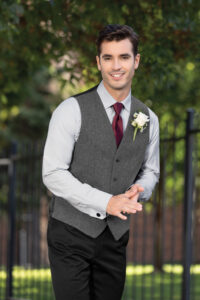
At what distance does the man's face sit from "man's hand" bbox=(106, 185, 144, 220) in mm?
542

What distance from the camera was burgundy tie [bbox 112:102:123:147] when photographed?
10.7ft

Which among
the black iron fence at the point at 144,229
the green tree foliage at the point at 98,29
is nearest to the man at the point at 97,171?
the green tree foliage at the point at 98,29

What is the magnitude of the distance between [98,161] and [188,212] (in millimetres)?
2854

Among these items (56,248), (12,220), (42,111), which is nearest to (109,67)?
(56,248)

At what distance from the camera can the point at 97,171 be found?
322cm

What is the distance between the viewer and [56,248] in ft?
10.7

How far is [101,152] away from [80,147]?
0.35ft

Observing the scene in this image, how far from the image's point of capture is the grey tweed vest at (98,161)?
3213 millimetres

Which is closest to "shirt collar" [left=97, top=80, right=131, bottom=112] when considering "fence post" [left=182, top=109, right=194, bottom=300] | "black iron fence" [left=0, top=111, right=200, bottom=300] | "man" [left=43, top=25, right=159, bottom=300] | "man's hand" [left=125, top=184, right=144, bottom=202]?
"man" [left=43, top=25, right=159, bottom=300]

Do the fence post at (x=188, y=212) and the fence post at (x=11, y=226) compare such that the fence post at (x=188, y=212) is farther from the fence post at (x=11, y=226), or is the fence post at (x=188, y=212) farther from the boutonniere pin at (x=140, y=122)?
the fence post at (x=11, y=226)

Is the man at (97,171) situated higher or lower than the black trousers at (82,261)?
higher

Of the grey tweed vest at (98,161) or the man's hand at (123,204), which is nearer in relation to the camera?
the man's hand at (123,204)

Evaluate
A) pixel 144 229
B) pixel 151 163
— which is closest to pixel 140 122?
pixel 151 163

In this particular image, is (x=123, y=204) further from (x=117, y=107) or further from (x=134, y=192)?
(x=117, y=107)
